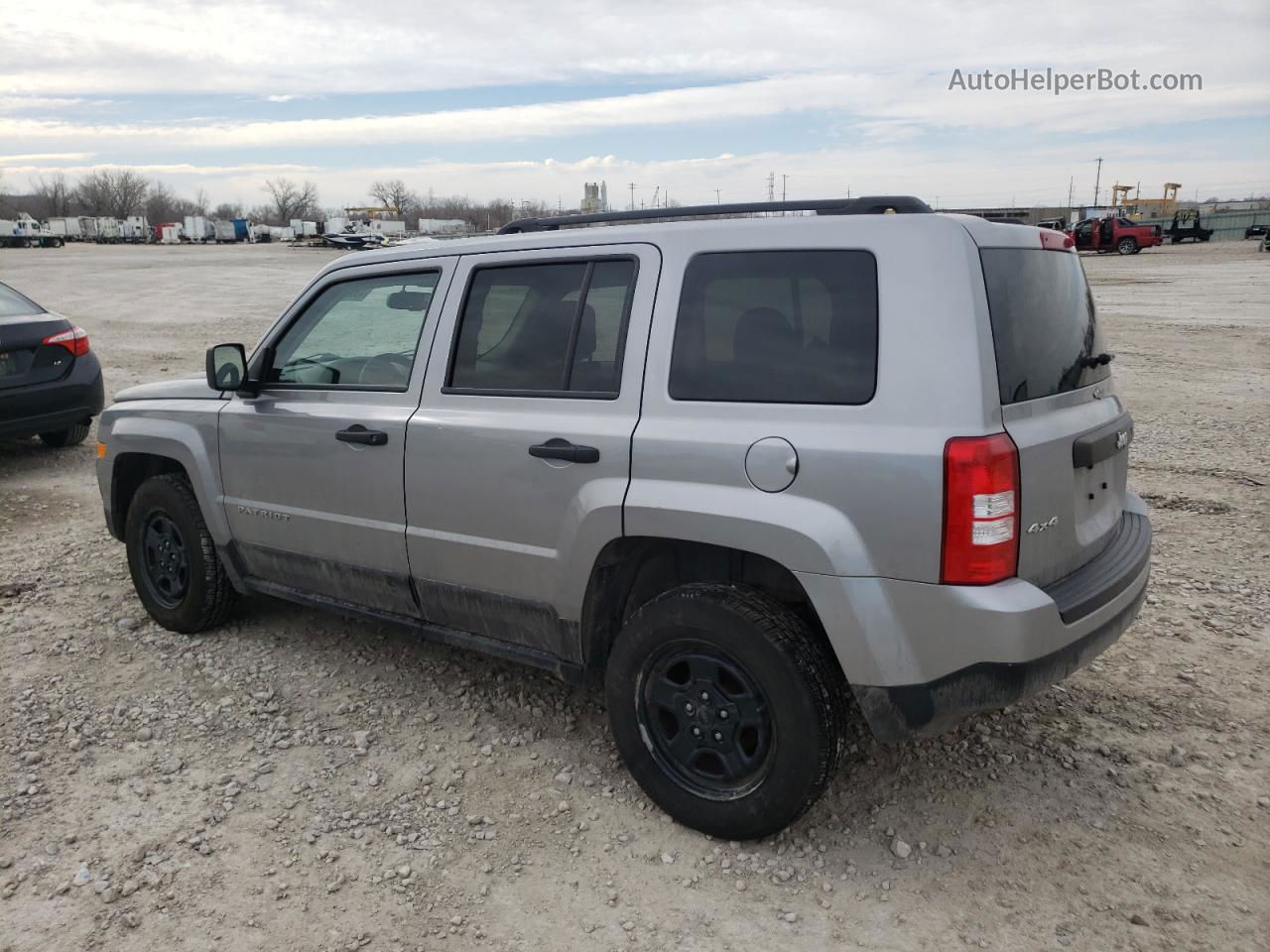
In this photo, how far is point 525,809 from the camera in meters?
3.40

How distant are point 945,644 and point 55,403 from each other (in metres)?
7.62

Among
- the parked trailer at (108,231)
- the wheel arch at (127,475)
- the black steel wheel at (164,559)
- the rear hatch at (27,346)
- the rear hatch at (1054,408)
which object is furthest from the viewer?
the parked trailer at (108,231)

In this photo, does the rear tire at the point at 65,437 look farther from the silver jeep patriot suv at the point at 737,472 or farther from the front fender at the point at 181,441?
the silver jeep patriot suv at the point at 737,472

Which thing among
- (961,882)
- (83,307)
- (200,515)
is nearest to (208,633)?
(200,515)

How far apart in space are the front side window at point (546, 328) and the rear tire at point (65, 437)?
6.47 m

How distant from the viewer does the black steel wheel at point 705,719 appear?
304 cm

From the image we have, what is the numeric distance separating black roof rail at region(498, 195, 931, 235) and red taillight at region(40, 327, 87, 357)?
18.9 feet

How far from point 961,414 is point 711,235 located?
991mm

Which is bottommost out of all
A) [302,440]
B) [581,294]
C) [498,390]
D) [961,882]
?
[961,882]

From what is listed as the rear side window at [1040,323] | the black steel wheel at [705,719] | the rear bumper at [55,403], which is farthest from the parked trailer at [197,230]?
the rear side window at [1040,323]

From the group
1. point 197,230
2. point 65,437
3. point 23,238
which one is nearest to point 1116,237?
point 65,437

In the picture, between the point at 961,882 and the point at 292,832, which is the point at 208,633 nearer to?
the point at 292,832

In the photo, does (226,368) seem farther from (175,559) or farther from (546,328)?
(546,328)

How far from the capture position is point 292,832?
3.27 m
